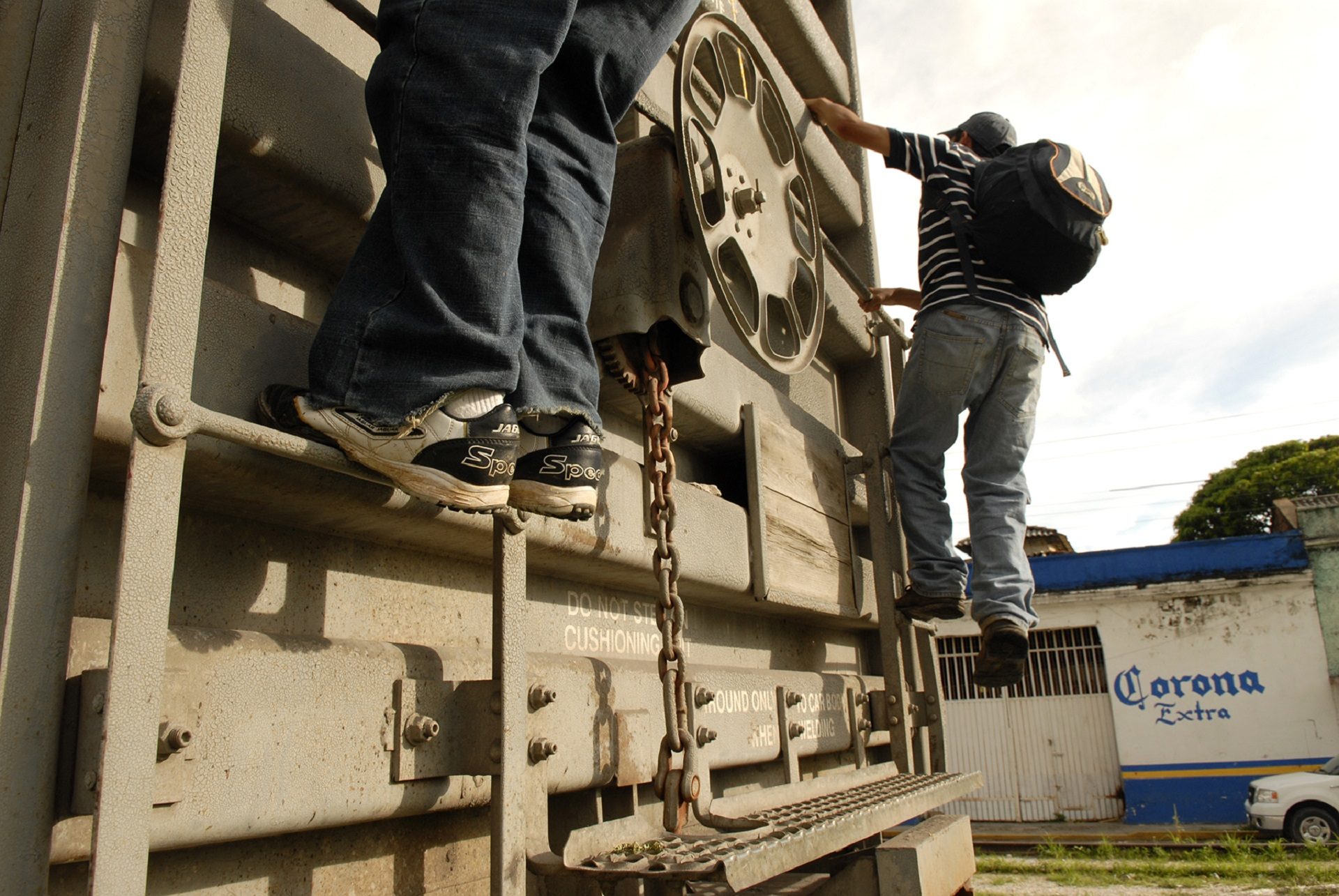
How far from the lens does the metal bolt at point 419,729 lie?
1263 mm

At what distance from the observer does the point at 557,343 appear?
1440 mm

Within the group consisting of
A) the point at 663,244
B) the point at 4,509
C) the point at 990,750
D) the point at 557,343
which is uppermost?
the point at 663,244

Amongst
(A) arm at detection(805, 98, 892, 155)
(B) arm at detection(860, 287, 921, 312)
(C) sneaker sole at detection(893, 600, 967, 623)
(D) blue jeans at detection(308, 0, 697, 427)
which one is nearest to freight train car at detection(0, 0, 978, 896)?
(D) blue jeans at detection(308, 0, 697, 427)

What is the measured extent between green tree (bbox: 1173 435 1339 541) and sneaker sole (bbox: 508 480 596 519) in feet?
116

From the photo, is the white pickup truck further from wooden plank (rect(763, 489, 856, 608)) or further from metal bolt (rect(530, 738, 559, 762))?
metal bolt (rect(530, 738, 559, 762))

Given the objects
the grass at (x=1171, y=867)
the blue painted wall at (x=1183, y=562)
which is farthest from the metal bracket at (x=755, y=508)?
the blue painted wall at (x=1183, y=562)

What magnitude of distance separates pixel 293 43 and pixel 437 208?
1.35 feet

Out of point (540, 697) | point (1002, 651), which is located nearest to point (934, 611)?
point (1002, 651)

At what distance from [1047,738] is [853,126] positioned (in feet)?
46.2

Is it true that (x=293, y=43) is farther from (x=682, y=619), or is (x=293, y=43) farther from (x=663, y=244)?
(x=682, y=619)

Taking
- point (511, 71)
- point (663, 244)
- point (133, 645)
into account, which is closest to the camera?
point (133, 645)

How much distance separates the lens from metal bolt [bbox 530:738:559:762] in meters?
1.42

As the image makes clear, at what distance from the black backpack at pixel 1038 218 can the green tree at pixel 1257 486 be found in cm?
3328

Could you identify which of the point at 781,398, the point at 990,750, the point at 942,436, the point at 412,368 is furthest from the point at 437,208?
the point at 990,750
